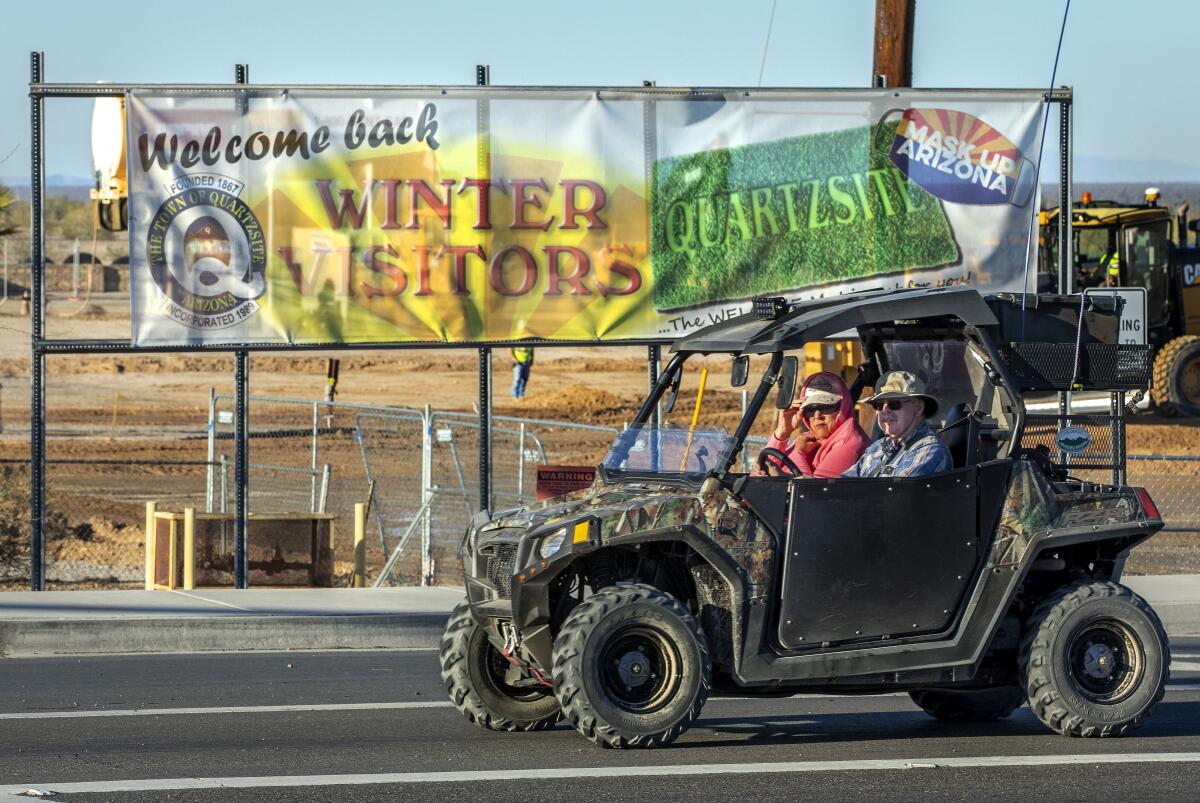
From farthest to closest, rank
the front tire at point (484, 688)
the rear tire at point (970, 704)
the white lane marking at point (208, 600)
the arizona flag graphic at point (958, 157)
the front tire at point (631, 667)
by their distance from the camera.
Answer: the arizona flag graphic at point (958, 157), the white lane marking at point (208, 600), the rear tire at point (970, 704), the front tire at point (484, 688), the front tire at point (631, 667)

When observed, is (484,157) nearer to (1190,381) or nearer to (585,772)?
(585,772)

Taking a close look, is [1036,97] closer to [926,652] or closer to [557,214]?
[557,214]

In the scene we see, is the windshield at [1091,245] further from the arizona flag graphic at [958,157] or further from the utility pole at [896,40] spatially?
the arizona flag graphic at [958,157]

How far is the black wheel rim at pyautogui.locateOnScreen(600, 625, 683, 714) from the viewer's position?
7.58m

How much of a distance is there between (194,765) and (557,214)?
7.79 metres

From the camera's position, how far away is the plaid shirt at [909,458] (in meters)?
7.91

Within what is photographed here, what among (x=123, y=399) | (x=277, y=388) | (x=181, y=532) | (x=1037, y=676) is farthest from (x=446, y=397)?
(x=1037, y=676)

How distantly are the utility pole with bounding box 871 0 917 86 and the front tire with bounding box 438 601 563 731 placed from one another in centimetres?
1045

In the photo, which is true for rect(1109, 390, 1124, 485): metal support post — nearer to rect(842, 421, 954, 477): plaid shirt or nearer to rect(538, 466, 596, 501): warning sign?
rect(538, 466, 596, 501): warning sign

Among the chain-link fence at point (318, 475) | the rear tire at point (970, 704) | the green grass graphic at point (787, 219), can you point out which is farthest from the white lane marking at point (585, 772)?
the green grass graphic at point (787, 219)

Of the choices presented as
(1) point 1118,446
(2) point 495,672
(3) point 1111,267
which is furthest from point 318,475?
(2) point 495,672

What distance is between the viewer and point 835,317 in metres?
7.95

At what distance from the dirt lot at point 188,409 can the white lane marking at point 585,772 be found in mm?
9676

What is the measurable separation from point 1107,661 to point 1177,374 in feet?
77.4
